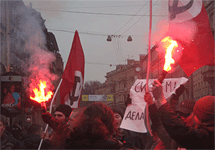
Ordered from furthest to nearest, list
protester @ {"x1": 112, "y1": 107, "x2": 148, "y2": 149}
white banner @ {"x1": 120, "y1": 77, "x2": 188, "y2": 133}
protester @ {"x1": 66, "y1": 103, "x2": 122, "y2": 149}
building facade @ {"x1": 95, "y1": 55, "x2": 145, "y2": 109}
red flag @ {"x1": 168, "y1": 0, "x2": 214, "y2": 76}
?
building facade @ {"x1": 95, "y1": 55, "x2": 145, "y2": 109} → white banner @ {"x1": 120, "y1": 77, "x2": 188, "y2": 133} → red flag @ {"x1": 168, "y1": 0, "x2": 214, "y2": 76} → protester @ {"x1": 112, "y1": 107, "x2": 148, "y2": 149} → protester @ {"x1": 66, "y1": 103, "x2": 122, "y2": 149}

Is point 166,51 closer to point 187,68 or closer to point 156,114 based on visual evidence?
point 156,114

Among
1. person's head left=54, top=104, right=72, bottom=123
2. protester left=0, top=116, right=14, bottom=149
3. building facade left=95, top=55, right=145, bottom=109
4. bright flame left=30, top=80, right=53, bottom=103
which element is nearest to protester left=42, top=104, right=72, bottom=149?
person's head left=54, top=104, right=72, bottom=123

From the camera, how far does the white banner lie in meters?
5.39

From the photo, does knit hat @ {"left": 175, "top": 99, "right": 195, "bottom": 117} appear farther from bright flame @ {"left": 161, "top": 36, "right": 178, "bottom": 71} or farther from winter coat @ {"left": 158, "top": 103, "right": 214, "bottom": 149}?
winter coat @ {"left": 158, "top": 103, "right": 214, "bottom": 149}

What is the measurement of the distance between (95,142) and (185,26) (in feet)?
10.4

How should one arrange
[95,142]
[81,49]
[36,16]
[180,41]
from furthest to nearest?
[36,16] → [81,49] → [180,41] → [95,142]

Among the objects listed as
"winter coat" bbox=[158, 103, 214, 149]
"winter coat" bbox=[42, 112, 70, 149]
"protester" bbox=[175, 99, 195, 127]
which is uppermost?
"protester" bbox=[175, 99, 195, 127]

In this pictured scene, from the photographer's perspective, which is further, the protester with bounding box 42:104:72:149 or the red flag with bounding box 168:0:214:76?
the red flag with bounding box 168:0:214:76

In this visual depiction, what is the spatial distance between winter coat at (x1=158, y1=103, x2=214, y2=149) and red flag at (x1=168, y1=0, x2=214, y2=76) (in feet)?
7.72

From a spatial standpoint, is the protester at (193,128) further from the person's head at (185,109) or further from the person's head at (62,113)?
the person's head at (62,113)

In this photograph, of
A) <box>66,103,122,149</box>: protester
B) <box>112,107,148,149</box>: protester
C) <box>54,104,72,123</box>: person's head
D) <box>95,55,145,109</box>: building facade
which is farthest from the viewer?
<box>95,55,145,109</box>: building facade

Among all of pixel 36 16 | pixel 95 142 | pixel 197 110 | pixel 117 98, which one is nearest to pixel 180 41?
pixel 197 110

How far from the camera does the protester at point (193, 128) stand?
2.44m

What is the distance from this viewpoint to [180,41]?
462 centimetres
